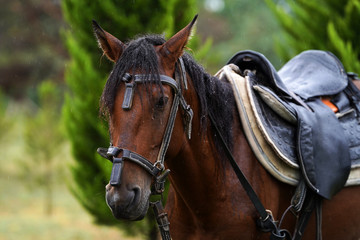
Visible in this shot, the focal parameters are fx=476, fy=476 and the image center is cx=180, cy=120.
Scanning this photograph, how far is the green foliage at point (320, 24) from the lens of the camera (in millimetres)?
6562

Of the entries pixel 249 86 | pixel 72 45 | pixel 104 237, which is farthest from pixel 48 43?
pixel 249 86

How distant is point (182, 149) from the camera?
103 inches

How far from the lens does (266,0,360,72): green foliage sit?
656 cm

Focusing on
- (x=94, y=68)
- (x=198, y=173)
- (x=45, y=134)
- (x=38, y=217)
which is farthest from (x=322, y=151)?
(x=45, y=134)

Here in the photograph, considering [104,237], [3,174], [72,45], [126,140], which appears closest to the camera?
[126,140]

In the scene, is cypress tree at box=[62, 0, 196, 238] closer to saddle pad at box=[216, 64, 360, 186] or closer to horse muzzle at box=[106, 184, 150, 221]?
saddle pad at box=[216, 64, 360, 186]

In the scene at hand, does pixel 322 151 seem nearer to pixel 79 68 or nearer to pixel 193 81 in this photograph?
pixel 193 81

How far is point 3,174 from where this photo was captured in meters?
16.7

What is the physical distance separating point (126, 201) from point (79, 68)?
11.0 feet

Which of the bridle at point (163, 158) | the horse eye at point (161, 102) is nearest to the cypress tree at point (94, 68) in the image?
the bridle at point (163, 158)

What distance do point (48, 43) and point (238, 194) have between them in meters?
20.4

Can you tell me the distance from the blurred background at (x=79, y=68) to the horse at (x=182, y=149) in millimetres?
471

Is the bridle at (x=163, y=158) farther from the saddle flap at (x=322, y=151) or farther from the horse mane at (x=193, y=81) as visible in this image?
the saddle flap at (x=322, y=151)

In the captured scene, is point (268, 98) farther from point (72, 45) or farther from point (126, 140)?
point (72, 45)
